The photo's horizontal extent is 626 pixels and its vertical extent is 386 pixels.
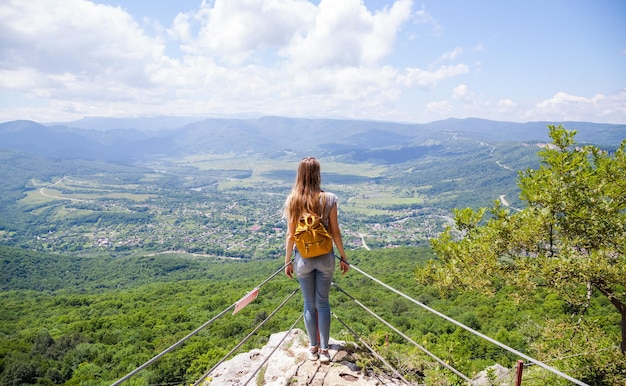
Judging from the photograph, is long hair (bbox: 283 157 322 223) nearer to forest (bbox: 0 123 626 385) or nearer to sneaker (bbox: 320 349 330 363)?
sneaker (bbox: 320 349 330 363)

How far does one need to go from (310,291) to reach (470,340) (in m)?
18.5

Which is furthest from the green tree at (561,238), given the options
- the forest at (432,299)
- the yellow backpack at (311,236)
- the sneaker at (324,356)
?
the yellow backpack at (311,236)

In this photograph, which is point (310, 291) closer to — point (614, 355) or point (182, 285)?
point (614, 355)

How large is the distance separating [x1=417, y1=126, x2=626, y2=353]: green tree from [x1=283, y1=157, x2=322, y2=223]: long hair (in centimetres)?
412

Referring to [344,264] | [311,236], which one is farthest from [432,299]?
[311,236]

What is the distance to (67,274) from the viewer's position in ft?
225

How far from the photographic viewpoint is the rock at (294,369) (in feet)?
13.4

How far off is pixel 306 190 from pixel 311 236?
0.49m

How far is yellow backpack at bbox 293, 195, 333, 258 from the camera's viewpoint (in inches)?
143

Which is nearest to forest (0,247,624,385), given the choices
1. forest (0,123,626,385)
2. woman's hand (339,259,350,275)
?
forest (0,123,626,385)

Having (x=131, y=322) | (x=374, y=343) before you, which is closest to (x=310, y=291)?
(x=374, y=343)

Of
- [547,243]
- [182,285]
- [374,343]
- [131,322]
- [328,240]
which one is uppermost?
[328,240]

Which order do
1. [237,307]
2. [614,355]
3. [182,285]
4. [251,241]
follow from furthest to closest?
[251,241] < [182,285] < [614,355] < [237,307]

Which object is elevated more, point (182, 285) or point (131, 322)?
point (131, 322)
